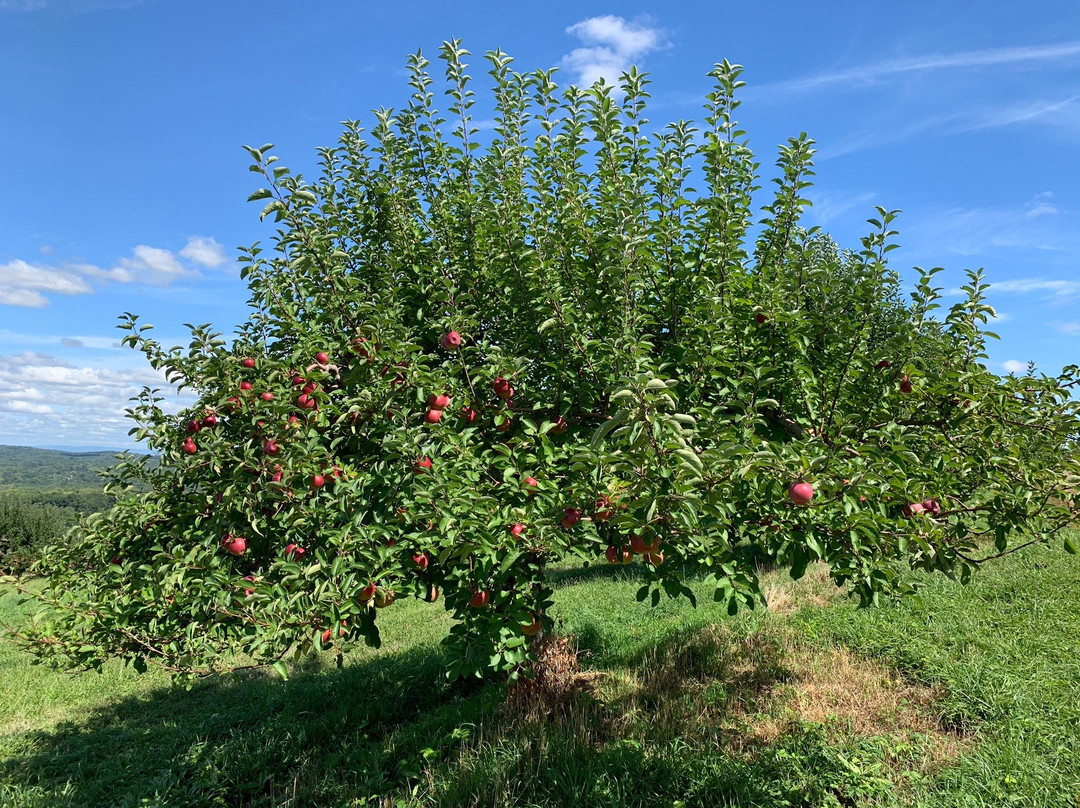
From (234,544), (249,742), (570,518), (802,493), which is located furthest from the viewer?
(249,742)

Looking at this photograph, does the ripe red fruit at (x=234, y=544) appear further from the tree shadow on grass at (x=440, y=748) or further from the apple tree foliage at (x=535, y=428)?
the tree shadow on grass at (x=440, y=748)

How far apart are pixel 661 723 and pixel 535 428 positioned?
311 cm

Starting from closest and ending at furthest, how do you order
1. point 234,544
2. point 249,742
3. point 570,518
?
point 570,518
point 234,544
point 249,742

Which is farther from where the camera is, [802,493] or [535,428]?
[535,428]

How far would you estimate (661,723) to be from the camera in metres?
5.23

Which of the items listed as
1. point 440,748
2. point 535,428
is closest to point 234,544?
point 535,428

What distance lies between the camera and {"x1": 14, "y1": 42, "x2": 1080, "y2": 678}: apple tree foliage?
10.0 feet

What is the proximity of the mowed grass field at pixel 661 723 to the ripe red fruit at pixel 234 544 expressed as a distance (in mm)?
2219

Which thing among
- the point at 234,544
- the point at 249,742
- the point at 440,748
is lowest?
the point at 249,742

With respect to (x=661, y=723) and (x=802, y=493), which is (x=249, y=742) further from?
(x=802, y=493)

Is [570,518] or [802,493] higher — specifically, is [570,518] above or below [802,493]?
below

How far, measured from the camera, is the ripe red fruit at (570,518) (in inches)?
117

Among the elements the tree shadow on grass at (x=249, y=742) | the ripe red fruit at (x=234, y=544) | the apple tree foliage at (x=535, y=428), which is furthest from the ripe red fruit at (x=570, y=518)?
the tree shadow on grass at (x=249, y=742)

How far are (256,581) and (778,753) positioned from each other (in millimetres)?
3691
